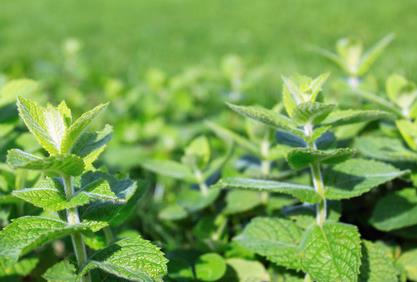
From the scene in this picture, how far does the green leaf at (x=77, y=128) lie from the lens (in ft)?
3.97

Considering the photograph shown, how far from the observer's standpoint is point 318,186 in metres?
1.51

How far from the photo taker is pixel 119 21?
8.55 m

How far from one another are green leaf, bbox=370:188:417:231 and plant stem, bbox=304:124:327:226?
0.66 ft

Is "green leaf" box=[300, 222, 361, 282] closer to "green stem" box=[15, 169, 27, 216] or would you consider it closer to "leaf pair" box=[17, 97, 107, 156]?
"leaf pair" box=[17, 97, 107, 156]

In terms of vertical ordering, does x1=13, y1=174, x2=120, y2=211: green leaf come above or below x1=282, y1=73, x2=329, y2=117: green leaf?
below

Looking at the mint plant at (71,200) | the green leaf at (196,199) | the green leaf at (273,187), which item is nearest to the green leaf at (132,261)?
the mint plant at (71,200)

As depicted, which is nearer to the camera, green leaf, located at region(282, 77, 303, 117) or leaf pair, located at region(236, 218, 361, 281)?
leaf pair, located at region(236, 218, 361, 281)

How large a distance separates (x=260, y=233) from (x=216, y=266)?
0.52 feet

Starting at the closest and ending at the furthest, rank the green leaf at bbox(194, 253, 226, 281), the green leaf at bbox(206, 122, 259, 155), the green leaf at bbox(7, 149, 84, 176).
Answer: the green leaf at bbox(7, 149, 84, 176)
the green leaf at bbox(194, 253, 226, 281)
the green leaf at bbox(206, 122, 259, 155)

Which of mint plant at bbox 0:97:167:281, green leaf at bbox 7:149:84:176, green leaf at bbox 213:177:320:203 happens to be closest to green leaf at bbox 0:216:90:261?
mint plant at bbox 0:97:167:281

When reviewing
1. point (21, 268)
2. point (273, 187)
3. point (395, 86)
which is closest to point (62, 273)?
point (21, 268)

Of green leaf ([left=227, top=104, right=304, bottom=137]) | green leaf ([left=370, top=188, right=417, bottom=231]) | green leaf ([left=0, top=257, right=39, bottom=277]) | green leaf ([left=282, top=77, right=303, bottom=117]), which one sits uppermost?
green leaf ([left=282, top=77, right=303, bottom=117])

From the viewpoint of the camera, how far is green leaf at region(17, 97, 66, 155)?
1.24 meters

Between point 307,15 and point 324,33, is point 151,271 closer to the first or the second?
point 324,33
